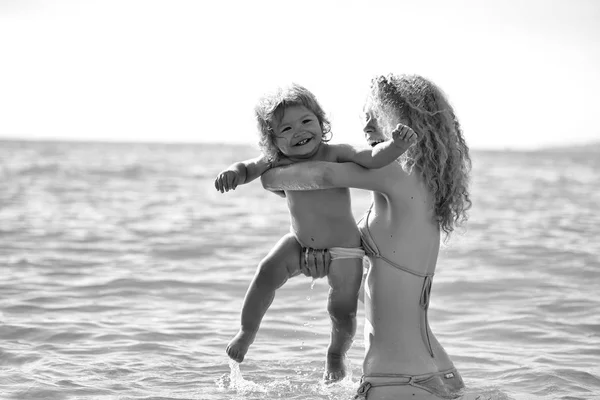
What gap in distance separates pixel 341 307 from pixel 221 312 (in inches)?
111

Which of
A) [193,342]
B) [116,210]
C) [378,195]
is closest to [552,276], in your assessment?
[193,342]

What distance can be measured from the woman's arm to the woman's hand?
322 mm

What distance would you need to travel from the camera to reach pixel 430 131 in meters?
3.81

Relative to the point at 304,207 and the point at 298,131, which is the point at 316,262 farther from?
the point at 298,131

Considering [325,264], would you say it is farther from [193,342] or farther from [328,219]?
[193,342]

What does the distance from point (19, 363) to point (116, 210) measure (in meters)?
9.88

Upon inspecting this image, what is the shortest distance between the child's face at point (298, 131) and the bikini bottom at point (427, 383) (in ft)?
3.72

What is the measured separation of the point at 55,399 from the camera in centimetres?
447

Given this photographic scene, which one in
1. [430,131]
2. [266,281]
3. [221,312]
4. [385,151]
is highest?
[430,131]

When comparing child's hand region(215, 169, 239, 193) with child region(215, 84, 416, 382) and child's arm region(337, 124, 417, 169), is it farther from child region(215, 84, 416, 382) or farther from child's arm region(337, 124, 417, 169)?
child's arm region(337, 124, 417, 169)

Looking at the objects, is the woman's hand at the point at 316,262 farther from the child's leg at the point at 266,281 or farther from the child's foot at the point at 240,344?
the child's foot at the point at 240,344

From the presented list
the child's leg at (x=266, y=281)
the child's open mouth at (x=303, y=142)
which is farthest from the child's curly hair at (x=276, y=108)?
the child's leg at (x=266, y=281)

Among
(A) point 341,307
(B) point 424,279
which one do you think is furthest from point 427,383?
(A) point 341,307

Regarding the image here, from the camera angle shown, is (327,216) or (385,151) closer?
(385,151)
